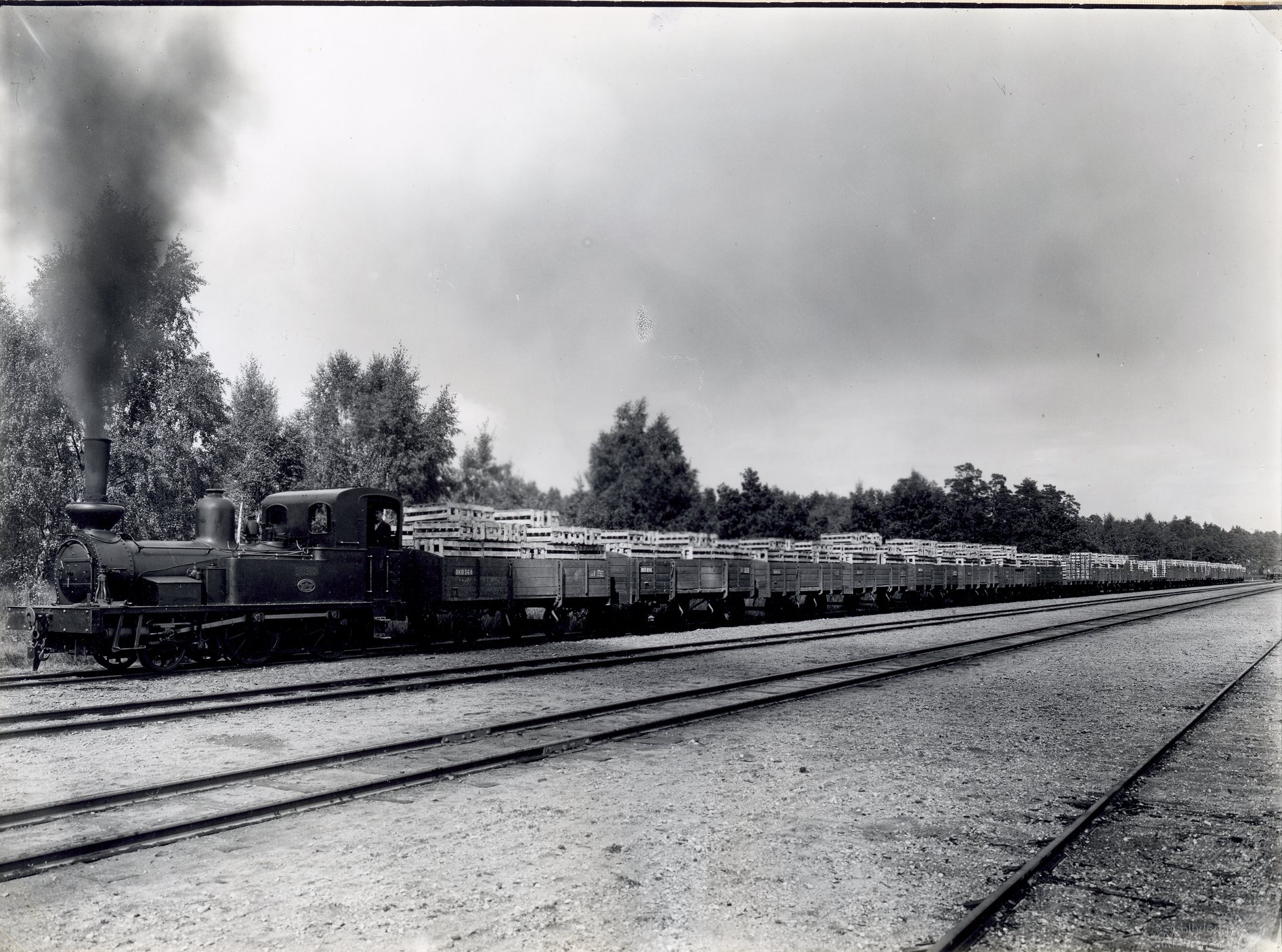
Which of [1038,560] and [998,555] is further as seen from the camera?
[1038,560]

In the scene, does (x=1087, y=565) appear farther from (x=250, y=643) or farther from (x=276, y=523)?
(x=250, y=643)

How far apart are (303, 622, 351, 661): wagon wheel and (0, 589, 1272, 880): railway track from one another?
6.08 meters

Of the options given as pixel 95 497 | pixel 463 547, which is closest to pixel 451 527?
pixel 463 547

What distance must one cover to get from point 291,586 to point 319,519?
4.46 feet

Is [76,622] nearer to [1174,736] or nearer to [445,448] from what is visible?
[1174,736]

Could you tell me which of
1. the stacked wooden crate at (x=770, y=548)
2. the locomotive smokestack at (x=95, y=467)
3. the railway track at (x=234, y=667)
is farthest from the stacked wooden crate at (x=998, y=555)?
the locomotive smokestack at (x=95, y=467)

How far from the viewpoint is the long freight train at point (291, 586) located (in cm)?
1145

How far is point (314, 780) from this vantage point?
6.48 metres

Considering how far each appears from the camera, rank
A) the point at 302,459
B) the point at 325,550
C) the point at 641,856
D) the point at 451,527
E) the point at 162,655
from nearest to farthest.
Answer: the point at 641,856 → the point at 162,655 → the point at 325,550 → the point at 451,527 → the point at 302,459

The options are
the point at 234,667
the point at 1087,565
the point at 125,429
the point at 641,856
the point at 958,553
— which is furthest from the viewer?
the point at 1087,565

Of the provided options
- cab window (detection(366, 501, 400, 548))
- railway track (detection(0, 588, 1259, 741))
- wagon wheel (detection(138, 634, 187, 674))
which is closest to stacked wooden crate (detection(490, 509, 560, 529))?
railway track (detection(0, 588, 1259, 741))

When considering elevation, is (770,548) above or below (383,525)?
below

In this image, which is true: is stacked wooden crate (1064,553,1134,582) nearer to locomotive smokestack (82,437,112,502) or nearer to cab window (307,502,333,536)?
cab window (307,502,333,536)

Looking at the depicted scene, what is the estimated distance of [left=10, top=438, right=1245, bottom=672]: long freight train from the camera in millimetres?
11445
